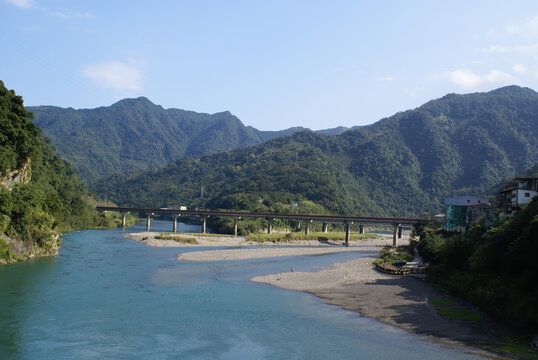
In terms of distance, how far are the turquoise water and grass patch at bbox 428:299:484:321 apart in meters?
5.90

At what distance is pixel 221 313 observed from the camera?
102ft

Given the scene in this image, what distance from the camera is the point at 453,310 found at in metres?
32.9

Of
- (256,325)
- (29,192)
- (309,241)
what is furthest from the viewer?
(309,241)

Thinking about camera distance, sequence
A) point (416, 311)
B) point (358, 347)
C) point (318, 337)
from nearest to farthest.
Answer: point (358, 347) < point (318, 337) < point (416, 311)

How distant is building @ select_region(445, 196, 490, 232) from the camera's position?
63.9 m

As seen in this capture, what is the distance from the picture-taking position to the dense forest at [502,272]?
28.6 metres

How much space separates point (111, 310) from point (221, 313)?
736cm

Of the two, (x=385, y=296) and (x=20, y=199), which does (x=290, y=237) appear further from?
(x=385, y=296)

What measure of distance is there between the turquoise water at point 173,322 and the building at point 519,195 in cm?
2741

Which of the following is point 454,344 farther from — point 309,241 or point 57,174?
point 57,174

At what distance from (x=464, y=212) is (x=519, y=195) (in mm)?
23396

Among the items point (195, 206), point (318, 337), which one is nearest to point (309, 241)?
point (318, 337)

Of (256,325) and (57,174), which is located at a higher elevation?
(57,174)

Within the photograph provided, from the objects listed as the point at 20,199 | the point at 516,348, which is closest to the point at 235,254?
the point at 20,199
